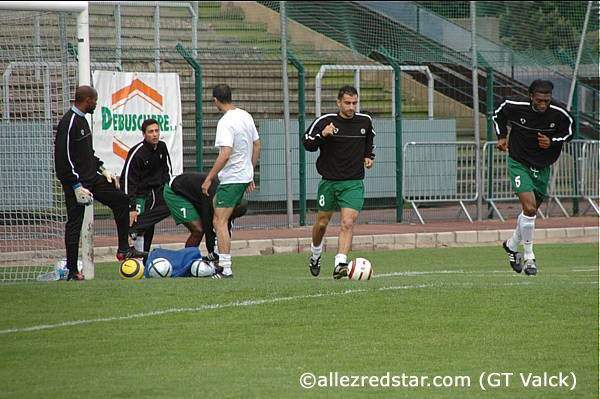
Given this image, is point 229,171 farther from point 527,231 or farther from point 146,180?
point 527,231

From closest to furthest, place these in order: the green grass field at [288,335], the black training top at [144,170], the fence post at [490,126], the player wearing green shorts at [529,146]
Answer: the green grass field at [288,335]
the player wearing green shorts at [529,146]
the black training top at [144,170]
the fence post at [490,126]

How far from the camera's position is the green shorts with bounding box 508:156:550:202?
14766 mm

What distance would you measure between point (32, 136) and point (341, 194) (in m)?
3.80

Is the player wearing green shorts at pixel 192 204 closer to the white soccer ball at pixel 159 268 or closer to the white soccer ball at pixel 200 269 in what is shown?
the white soccer ball at pixel 200 269

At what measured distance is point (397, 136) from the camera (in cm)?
2277

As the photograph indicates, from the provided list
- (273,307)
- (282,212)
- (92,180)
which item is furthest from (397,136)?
(273,307)

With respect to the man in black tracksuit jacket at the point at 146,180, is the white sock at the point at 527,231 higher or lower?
lower

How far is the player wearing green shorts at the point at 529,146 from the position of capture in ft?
48.1

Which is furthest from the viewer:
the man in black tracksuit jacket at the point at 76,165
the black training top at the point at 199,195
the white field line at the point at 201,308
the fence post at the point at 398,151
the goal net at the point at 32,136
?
the fence post at the point at 398,151

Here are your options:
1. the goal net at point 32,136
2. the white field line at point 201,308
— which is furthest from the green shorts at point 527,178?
the goal net at point 32,136

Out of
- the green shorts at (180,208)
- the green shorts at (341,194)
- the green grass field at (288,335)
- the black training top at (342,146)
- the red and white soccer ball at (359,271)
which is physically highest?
the black training top at (342,146)

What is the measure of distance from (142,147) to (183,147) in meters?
5.49

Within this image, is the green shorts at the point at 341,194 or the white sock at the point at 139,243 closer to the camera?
the green shorts at the point at 341,194

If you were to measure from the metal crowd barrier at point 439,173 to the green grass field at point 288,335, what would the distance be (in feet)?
30.2
